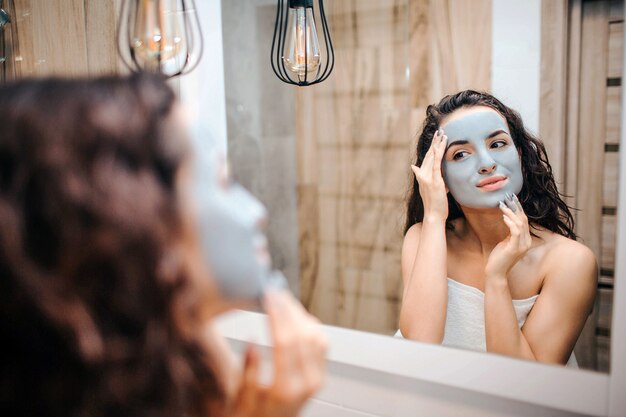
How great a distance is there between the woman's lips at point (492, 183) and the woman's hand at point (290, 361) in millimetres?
471

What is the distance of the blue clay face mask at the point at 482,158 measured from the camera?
2.89ft

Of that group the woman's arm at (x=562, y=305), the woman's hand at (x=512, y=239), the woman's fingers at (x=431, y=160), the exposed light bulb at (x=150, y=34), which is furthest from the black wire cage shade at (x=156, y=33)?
the woman's arm at (x=562, y=305)

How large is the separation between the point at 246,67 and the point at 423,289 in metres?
0.56

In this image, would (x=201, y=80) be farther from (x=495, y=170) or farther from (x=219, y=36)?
(x=495, y=170)

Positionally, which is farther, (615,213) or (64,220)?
(615,213)

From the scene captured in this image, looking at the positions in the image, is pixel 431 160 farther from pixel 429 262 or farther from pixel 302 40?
pixel 302 40

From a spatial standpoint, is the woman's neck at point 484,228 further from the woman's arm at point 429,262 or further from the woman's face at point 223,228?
the woman's face at point 223,228

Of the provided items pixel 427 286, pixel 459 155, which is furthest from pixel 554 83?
pixel 427 286

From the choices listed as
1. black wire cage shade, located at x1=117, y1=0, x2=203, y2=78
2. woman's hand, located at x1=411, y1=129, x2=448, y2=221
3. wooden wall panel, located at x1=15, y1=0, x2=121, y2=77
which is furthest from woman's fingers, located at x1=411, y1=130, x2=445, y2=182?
wooden wall panel, located at x1=15, y1=0, x2=121, y2=77

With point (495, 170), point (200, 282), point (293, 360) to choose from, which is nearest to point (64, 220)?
point (200, 282)

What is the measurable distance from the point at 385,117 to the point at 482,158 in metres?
0.19

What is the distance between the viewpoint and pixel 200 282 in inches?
18.4

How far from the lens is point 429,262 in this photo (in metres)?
0.96

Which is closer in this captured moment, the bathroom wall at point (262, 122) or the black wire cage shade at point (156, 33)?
the black wire cage shade at point (156, 33)
